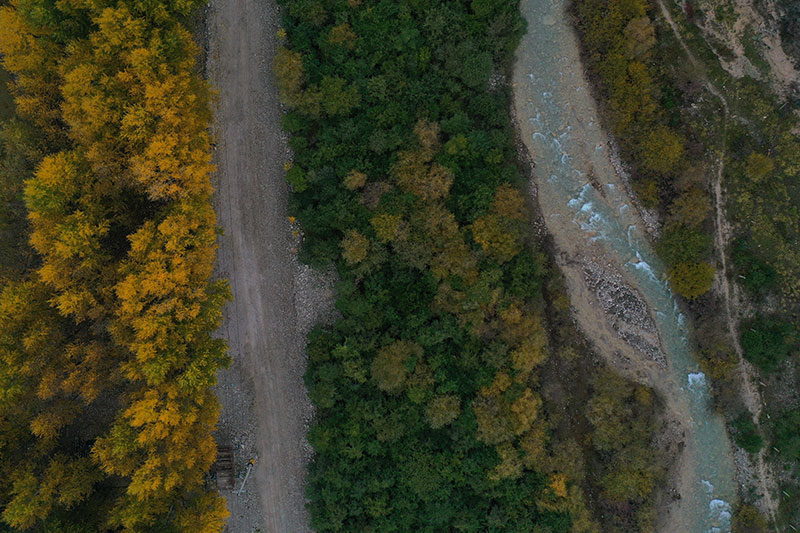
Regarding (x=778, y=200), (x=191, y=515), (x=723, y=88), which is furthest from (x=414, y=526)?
(x=723, y=88)

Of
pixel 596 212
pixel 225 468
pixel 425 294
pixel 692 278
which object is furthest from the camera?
pixel 596 212

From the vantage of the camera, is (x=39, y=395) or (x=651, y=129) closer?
(x=39, y=395)

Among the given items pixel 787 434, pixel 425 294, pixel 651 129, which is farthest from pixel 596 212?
pixel 787 434

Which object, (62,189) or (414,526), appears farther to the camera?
(414,526)

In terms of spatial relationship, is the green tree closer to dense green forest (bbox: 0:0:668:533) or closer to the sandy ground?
the sandy ground

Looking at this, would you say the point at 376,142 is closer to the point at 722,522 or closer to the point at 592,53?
the point at 592,53

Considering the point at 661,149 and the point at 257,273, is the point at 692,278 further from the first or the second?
the point at 257,273

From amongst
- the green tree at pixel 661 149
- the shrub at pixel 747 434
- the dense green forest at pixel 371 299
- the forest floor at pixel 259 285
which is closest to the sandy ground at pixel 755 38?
the green tree at pixel 661 149
